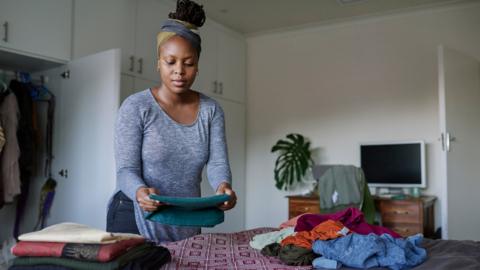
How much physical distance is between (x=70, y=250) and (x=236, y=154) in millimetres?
4077

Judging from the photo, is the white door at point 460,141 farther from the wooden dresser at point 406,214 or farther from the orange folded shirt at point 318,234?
the orange folded shirt at point 318,234

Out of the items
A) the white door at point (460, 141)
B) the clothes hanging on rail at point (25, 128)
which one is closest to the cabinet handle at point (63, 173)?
the clothes hanging on rail at point (25, 128)

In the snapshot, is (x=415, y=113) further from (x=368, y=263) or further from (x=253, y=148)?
(x=368, y=263)

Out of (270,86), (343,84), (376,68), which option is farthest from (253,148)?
(376,68)

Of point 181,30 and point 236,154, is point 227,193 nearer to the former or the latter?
point 181,30

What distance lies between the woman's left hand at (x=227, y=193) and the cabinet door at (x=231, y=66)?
351 cm

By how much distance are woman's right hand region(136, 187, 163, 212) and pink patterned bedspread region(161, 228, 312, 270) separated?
17 cm

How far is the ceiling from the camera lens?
4.16 m

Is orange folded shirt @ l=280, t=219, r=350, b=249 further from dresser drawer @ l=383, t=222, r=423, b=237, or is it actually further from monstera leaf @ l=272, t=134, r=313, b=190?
monstera leaf @ l=272, t=134, r=313, b=190

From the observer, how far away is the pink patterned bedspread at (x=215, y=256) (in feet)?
4.13

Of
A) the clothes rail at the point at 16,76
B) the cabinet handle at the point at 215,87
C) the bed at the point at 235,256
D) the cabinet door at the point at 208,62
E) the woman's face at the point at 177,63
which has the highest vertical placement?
the cabinet door at the point at 208,62

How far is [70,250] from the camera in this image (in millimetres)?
963

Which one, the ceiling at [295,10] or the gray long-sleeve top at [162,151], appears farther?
the ceiling at [295,10]

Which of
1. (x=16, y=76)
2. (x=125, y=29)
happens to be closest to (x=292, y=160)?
(x=125, y=29)
